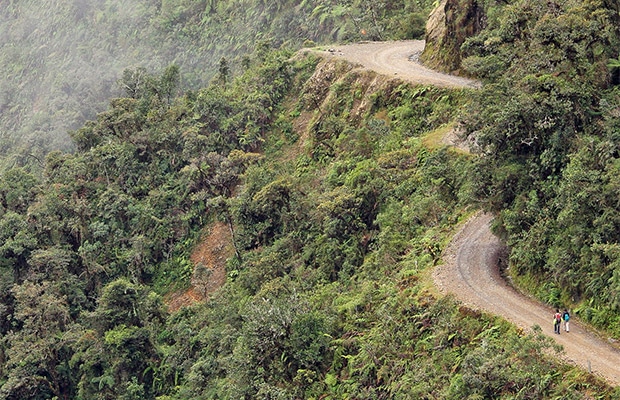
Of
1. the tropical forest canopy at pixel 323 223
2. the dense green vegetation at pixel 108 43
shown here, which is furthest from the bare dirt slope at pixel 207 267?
the dense green vegetation at pixel 108 43

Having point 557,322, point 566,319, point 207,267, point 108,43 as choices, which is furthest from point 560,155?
point 108,43

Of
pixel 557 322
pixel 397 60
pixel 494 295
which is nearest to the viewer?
pixel 557 322

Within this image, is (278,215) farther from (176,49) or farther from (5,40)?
(5,40)

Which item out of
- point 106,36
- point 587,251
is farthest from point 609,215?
point 106,36

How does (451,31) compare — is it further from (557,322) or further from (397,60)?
(557,322)

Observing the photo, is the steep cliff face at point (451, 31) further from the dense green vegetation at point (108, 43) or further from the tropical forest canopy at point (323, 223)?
the dense green vegetation at point (108, 43)

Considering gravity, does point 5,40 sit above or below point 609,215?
below
